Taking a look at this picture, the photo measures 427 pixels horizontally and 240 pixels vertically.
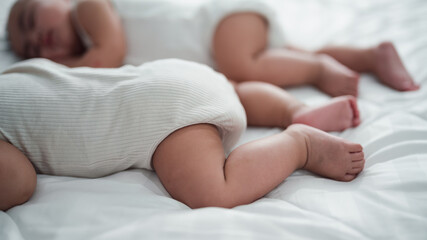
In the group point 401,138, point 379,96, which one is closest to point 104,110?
point 401,138

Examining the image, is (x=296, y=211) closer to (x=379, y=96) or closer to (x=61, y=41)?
(x=379, y=96)

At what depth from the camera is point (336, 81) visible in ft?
3.19

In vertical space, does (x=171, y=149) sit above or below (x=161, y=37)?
below

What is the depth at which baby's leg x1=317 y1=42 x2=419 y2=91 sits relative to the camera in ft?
3.15

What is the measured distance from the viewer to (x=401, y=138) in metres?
0.73

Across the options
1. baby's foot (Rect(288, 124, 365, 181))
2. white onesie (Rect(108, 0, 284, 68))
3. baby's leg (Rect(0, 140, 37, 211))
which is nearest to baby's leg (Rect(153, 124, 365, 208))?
baby's foot (Rect(288, 124, 365, 181))

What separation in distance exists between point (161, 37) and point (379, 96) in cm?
73

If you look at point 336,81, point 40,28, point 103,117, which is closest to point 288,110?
point 336,81

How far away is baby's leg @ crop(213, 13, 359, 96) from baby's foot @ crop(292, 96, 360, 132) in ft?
0.68

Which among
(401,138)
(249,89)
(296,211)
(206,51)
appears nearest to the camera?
(296,211)

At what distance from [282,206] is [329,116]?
0.32 metres

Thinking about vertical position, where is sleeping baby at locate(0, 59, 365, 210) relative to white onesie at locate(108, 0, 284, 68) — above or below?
below

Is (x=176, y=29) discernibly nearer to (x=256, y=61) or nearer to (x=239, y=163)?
(x=256, y=61)

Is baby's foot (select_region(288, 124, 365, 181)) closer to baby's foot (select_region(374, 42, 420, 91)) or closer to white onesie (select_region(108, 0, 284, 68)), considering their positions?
baby's foot (select_region(374, 42, 420, 91))
